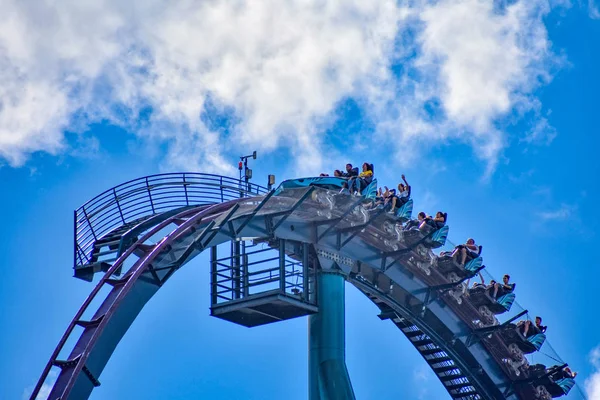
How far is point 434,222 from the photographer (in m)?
29.1

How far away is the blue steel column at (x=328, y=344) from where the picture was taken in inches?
1029

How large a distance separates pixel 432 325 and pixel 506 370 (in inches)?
115

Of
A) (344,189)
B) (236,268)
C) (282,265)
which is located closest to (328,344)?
(282,265)

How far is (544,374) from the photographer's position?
103 feet

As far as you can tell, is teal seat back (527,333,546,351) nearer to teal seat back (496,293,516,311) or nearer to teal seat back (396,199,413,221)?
teal seat back (496,293,516,311)

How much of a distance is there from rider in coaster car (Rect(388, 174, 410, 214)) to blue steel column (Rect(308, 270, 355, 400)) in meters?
2.68

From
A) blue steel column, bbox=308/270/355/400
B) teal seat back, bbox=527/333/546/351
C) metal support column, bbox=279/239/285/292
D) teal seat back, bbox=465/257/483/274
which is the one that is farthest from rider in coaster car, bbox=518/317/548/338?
metal support column, bbox=279/239/285/292

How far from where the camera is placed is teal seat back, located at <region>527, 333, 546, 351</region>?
31250 millimetres

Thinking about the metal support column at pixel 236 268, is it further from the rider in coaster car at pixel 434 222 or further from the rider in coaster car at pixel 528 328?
the rider in coaster car at pixel 528 328

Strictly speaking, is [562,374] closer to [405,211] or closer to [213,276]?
[405,211]

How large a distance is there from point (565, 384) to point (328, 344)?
9.14 m

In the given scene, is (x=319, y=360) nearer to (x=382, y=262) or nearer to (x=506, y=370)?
(x=382, y=262)

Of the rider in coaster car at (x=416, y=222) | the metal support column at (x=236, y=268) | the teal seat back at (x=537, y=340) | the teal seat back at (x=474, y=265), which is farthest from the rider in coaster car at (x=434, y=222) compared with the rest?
the metal support column at (x=236, y=268)

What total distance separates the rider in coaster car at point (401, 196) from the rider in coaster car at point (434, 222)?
0.81 meters
